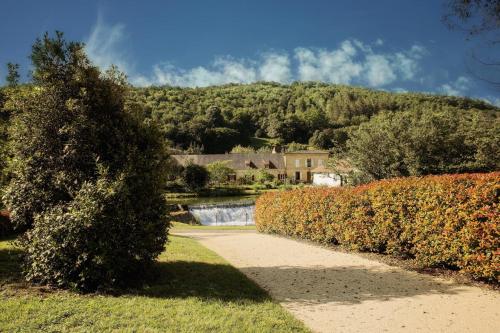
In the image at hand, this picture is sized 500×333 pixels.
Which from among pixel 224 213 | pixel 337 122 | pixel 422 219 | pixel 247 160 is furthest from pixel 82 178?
pixel 337 122

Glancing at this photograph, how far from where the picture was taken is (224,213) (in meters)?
42.5

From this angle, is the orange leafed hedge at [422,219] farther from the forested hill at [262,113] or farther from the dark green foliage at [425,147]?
the forested hill at [262,113]

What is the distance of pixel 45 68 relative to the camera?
756 cm

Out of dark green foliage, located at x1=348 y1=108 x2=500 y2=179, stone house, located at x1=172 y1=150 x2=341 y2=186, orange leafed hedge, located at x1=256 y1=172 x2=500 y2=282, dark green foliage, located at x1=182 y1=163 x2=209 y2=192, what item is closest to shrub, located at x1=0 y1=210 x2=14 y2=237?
orange leafed hedge, located at x1=256 y1=172 x2=500 y2=282

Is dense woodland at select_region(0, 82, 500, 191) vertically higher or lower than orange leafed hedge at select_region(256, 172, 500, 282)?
higher

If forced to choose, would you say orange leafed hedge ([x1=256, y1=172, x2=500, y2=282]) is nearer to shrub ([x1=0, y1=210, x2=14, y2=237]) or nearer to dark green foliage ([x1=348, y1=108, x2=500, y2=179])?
dark green foliage ([x1=348, y1=108, x2=500, y2=179])

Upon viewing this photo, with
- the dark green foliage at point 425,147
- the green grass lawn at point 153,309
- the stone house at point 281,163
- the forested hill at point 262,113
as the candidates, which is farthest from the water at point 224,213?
the forested hill at point 262,113

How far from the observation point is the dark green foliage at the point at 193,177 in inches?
2188

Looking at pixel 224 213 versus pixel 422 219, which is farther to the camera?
pixel 224 213

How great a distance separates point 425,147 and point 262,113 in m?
115

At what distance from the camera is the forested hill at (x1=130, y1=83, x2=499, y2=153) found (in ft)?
358

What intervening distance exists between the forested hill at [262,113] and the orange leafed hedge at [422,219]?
89296 mm

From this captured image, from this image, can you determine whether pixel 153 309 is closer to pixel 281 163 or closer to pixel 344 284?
pixel 344 284

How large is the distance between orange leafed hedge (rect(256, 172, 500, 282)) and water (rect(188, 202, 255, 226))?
89.1 ft
